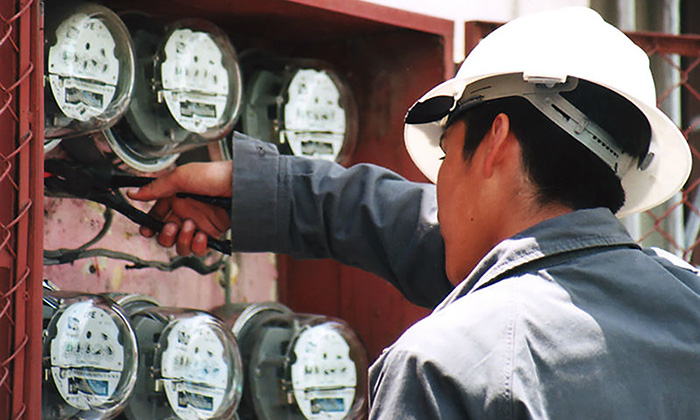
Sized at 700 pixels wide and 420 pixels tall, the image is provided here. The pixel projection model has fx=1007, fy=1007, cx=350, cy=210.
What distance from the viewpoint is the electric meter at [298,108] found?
2186 mm

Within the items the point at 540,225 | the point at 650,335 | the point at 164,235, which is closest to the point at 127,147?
the point at 164,235

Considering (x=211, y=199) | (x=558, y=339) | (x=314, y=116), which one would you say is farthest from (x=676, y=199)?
(x=558, y=339)

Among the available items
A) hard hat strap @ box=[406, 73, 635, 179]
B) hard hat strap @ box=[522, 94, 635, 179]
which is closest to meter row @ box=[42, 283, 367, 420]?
hard hat strap @ box=[406, 73, 635, 179]

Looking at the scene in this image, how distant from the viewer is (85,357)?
1.66 meters

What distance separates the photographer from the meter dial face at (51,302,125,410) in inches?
64.0

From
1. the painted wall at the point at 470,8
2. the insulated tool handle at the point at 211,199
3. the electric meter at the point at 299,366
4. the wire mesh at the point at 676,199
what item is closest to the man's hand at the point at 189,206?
the insulated tool handle at the point at 211,199

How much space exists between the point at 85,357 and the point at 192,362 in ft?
0.80

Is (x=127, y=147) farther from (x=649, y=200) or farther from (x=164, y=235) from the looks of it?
(x=649, y=200)

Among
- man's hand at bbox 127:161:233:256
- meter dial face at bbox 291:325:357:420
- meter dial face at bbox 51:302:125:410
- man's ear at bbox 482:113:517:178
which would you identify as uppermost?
man's ear at bbox 482:113:517:178

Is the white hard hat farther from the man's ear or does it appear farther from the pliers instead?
the pliers

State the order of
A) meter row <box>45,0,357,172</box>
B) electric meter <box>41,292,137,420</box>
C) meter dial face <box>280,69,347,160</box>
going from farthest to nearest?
meter dial face <box>280,69,347,160</box> < meter row <box>45,0,357,172</box> < electric meter <box>41,292,137,420</box>

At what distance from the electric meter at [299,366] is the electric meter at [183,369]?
13 centimetres

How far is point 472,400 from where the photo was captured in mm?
1196

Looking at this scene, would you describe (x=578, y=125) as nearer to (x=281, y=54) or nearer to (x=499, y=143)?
(x=499, y=143)
